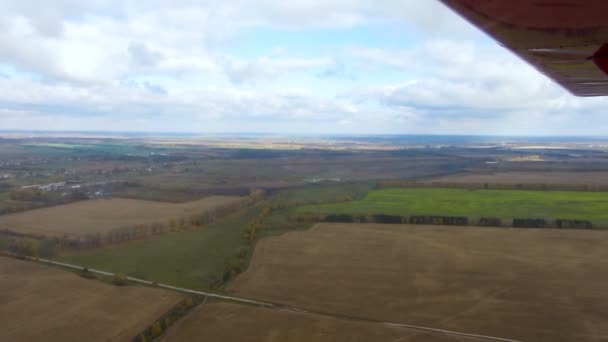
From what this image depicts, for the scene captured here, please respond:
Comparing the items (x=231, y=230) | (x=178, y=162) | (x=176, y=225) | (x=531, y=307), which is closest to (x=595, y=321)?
(x=531, y=307)

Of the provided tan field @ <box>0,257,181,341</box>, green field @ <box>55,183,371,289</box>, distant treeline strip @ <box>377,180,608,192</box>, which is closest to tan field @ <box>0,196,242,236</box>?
green field @ <box>55,183,371,289</box>

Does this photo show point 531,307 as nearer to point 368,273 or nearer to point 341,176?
point 368,273

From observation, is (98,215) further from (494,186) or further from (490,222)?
(494,186)

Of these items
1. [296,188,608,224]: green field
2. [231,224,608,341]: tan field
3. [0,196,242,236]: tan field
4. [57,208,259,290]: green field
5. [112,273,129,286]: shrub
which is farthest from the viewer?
[296,188,608,224]: green field

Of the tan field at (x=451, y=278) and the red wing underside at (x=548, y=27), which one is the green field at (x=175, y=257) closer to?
the tan field at (x=451, y=278)

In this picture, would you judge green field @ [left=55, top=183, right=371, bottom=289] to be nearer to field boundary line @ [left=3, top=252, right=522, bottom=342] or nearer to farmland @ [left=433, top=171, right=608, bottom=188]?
field boundary line @ [left=3, top=252, right=522, bottom=342]

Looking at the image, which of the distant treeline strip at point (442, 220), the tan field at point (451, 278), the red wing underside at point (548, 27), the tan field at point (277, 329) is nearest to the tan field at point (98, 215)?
the distant treeline strip at point (442, 220)
